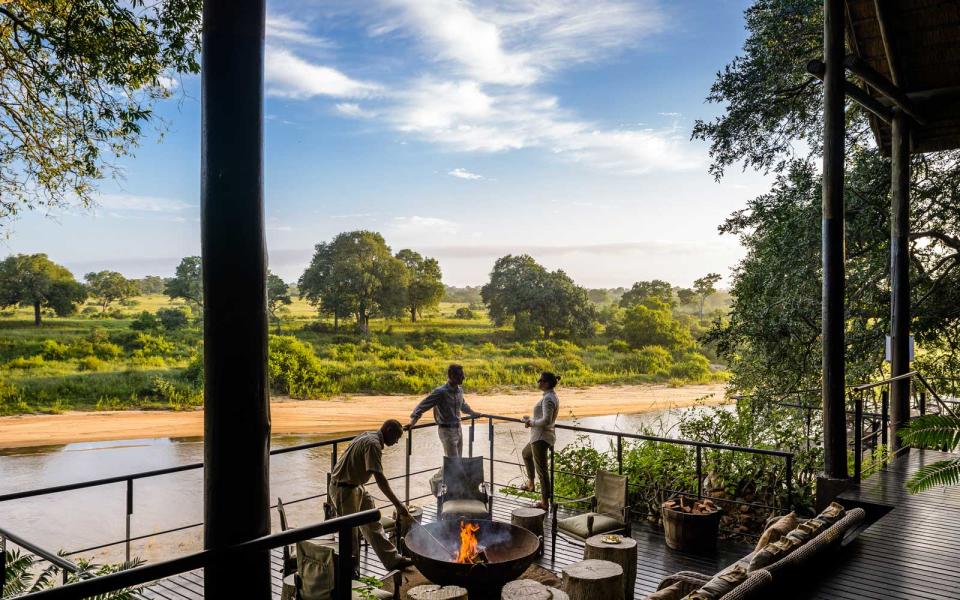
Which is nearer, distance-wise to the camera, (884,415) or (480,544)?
(480,544)

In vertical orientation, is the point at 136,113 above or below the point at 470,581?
above

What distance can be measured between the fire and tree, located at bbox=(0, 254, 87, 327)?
29.6 meters

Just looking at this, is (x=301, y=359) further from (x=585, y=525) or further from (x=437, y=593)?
(x=437, y=593)

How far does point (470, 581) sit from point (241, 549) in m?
2.72

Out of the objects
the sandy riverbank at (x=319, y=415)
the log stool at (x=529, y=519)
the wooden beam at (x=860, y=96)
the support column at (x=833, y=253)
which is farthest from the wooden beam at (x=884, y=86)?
the sandy riverbank at (x=319, y=415)

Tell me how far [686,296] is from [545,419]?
42.2 m

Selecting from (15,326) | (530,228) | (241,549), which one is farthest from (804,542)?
(530,228)

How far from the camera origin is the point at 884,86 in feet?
22.0

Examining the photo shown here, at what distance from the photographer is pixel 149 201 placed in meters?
40.7

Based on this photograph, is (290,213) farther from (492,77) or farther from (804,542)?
(804,542)

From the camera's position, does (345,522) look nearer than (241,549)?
No

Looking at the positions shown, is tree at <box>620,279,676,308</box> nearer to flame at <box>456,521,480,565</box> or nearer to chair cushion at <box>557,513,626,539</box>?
chair cushion at <box>557,513,626,539</box>

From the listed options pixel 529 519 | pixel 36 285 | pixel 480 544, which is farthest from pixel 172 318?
pixel 480 544

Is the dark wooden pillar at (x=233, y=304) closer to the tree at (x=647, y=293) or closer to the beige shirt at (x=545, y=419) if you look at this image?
the beige shirt at (x=545, y=419)
